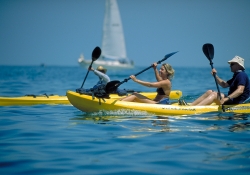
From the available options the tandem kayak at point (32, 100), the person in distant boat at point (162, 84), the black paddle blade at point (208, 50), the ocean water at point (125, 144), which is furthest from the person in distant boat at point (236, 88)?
the tandem kayak at point (32, 100)

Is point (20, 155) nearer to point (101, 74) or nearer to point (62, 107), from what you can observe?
point (101, 74)

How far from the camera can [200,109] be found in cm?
889

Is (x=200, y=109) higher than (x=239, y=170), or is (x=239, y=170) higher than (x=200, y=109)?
(x=200, y=109)

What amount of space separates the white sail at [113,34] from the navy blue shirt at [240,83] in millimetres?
39524

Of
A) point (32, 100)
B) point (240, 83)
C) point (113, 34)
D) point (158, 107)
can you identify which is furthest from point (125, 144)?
point (113, 34)

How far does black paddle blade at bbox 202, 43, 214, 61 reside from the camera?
990cm

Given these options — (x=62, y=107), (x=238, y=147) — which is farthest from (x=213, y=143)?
(x=62, y=107)

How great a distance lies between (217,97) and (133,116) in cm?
208

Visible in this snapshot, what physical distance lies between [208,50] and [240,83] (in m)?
1.62

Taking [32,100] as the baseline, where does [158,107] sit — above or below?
below

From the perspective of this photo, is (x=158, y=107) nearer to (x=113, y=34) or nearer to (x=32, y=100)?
(x=32, y=100)

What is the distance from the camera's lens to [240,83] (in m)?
8.61

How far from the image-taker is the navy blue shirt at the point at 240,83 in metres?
8.62

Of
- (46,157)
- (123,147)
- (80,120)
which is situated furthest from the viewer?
(80,120)
